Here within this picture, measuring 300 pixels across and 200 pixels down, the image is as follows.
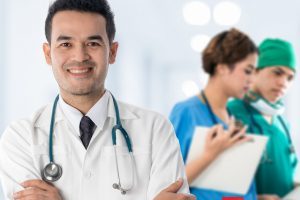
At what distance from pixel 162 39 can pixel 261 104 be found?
1.78 meters

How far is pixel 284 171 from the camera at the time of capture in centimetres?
215

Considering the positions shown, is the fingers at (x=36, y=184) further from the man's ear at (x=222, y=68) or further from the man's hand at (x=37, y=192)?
the man's ear at (x=222, y=68)

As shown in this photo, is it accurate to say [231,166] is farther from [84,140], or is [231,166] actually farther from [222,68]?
[84,140]

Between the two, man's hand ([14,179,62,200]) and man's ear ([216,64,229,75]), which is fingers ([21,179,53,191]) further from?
man's ear ([216,64,229,75])

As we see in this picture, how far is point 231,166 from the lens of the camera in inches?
76.7

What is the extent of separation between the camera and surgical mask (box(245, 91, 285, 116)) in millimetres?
2207

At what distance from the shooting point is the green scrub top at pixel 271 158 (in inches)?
84.0

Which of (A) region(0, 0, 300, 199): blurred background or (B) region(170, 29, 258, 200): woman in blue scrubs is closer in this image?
(B) region(170, 29, 258, 200): woman in blue scrubs

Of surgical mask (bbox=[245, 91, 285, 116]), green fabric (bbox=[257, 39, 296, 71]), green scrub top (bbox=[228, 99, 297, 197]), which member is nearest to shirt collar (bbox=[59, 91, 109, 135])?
green scrub top (bbox=[228, 99, 297, 197])

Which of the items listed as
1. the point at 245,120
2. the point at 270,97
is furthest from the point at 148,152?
the point at 270,97

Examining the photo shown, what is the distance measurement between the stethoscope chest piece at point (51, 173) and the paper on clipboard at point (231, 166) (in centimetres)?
81

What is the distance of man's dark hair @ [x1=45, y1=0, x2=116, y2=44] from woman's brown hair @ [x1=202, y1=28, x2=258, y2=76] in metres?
0.90

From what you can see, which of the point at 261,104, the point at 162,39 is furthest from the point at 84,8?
the point at 162,39

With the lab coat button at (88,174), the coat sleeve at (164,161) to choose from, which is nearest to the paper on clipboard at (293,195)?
the coat sleeve at (164,161)
